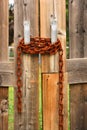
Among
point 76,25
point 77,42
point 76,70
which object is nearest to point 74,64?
point 76,70

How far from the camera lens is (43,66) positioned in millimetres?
2869

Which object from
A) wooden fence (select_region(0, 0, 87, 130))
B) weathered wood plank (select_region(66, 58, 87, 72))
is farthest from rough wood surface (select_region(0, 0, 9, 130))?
weathered wood plank (select_region(66, 58, 87, 72))

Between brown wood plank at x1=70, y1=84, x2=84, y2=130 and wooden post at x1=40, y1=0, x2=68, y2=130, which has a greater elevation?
wooden post at x1=40, y1=0, x2=68, y2=130

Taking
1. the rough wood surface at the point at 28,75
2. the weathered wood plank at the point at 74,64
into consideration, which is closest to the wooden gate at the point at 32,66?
the rough wood surface at the point at 28,75

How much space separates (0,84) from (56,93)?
0.51 meters

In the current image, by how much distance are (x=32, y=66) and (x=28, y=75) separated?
9cm

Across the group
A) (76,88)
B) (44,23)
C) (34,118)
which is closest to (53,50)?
(44,23)

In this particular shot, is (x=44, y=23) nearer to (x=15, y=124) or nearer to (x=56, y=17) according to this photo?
(x=56, y=17)

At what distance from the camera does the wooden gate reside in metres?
2.82

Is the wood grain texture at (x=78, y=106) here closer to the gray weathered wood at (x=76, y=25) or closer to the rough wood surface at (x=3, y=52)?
the gray weathered wood at (x=76, y=25)

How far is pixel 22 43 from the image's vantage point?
280cm

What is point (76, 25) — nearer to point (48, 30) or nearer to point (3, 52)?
point (48, 30)

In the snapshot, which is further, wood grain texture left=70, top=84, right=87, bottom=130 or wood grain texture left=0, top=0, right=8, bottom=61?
wood grain texture left=70, top=84, right=87, bottom=130

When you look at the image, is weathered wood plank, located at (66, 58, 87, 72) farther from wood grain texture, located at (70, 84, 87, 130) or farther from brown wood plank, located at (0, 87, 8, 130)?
brown wood plank, located at (0, 87, 8, 130)
